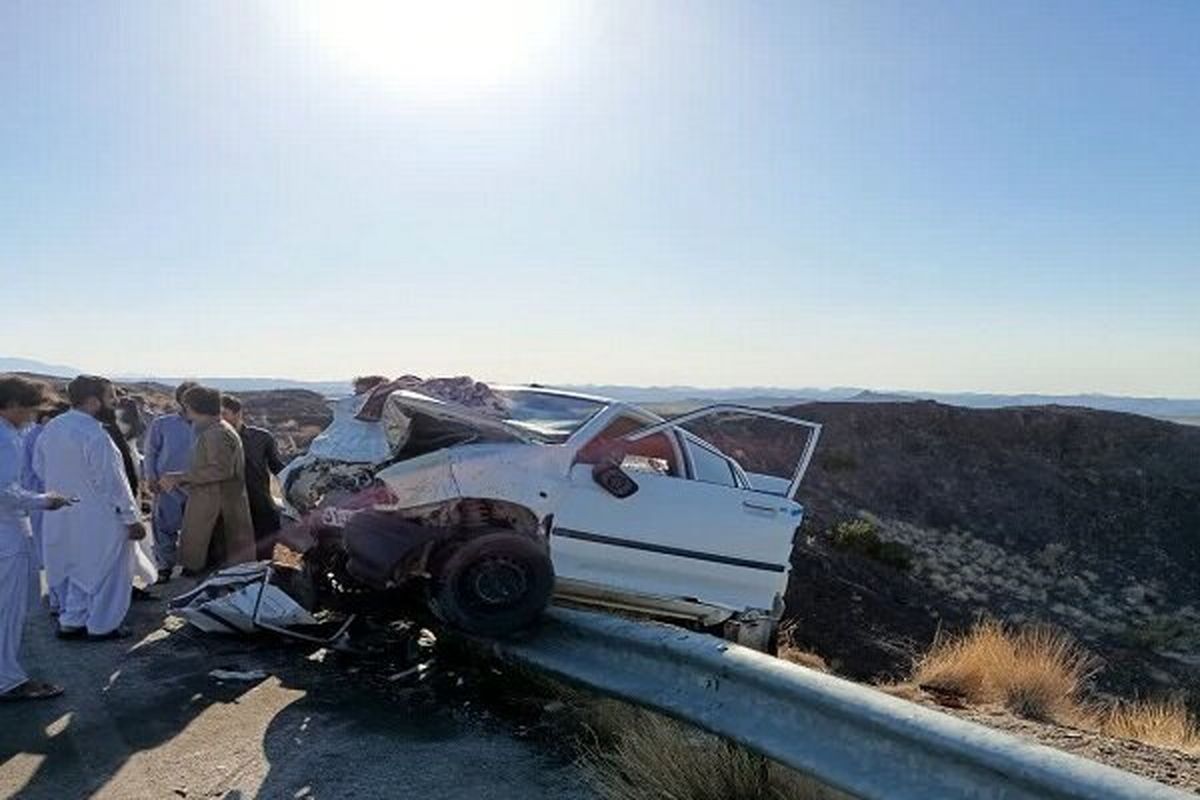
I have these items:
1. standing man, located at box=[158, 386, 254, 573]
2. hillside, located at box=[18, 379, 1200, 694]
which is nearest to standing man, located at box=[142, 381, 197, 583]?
standing man, located at box=[158, 386, 254, 573]

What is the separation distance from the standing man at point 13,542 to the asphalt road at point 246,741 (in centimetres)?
14

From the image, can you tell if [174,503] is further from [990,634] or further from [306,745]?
[990,634]

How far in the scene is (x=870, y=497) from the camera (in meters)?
39.7

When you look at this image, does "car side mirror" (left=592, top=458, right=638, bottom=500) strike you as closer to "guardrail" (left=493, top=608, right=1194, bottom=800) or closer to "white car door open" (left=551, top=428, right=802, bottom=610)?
"white car door open" (left=551, top=428, right=802, bottom=610)

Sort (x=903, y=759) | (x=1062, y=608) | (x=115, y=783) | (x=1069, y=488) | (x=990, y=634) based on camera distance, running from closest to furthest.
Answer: (x=903, y=759), (x=115, y=783), (x=990, y=634), (x=1062, y=608), (x=1069, y=488)

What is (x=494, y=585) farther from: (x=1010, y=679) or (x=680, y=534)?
(x=1010, y=679)

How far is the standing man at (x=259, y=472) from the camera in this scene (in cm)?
980

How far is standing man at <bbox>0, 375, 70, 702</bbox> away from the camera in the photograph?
5.63 metres

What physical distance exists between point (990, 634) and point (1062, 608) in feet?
82.4

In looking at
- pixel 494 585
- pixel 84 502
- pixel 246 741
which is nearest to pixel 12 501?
pixel 84 502

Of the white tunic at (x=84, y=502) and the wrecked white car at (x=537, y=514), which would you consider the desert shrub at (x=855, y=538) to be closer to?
the wrecked white car at (x=537, y=514)

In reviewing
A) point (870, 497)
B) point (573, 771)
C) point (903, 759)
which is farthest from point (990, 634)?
point (870, 497)

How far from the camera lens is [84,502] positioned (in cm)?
701

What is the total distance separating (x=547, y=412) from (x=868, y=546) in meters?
24.4
